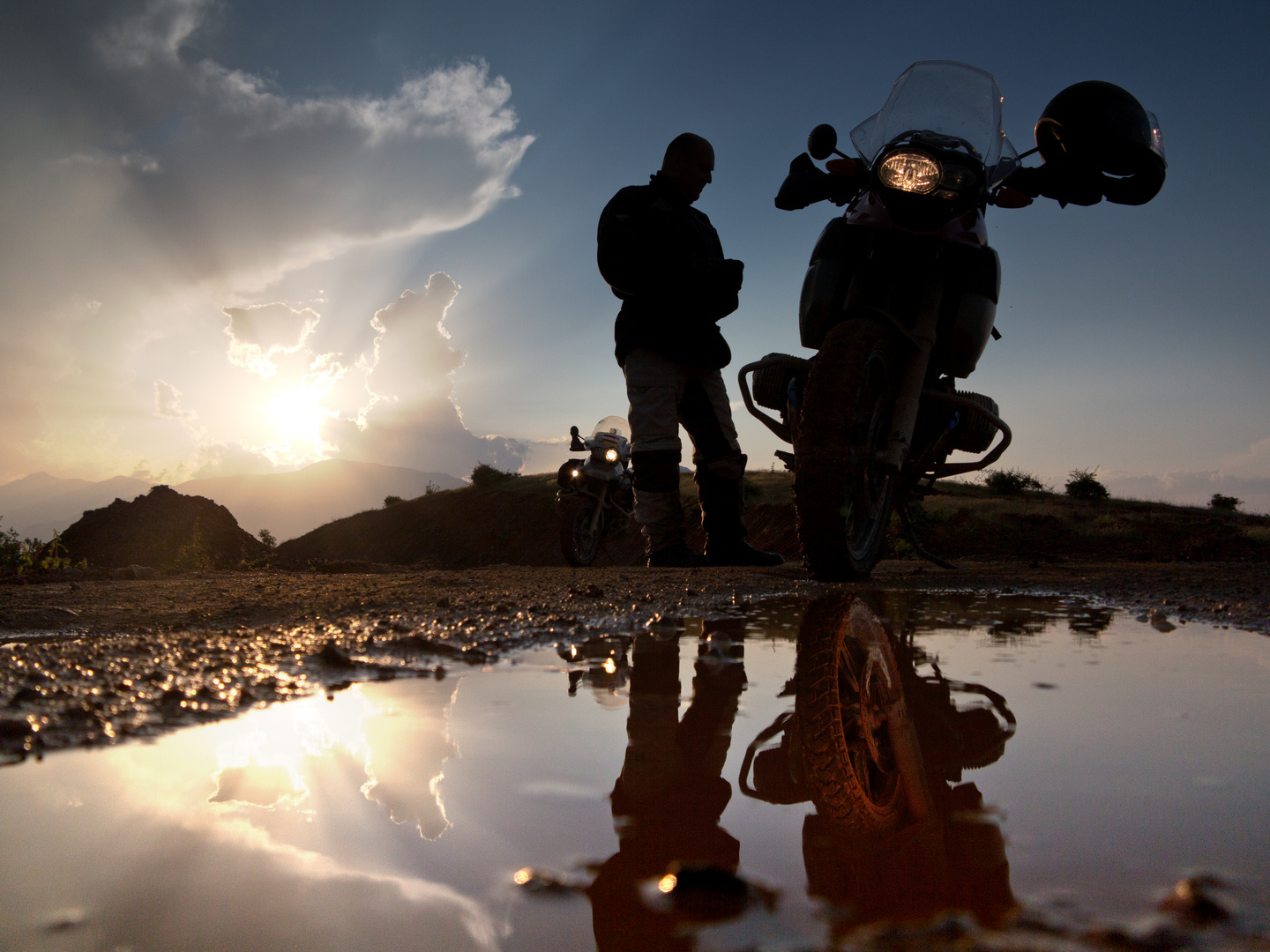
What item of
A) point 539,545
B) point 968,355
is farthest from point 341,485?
point 968,355

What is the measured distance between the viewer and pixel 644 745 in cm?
101

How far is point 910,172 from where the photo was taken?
2.86m

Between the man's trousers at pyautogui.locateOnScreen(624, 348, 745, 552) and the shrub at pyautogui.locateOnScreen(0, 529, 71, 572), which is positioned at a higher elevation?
the man's trousers at pyautogui.locateOnScreen(624, 348, 745, 552)

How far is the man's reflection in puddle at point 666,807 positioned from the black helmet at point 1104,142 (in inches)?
113

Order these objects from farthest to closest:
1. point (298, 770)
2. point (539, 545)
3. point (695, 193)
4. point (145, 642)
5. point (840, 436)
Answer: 1. point (539, 545)
2. point (695, 193)
3. point (840, 436)
4. point (145, 642)
5. point (298, 770)

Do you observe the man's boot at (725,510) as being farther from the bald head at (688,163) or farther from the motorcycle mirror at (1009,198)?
the motorcycle mirror at (1009,198)

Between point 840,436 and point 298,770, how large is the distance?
219 centimetres

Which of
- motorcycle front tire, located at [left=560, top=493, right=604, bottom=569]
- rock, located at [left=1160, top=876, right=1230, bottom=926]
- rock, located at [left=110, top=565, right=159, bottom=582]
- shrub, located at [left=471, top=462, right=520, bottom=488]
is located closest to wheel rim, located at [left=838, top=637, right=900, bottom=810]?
rock, located at [left=1160, top=876, right=1230, bottom=926]

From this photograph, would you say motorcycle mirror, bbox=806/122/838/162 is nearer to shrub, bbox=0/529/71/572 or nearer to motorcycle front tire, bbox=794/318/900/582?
motorcycle front tire, bbox=794/318/900/582

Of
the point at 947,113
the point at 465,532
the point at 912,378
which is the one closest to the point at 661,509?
the point at 912,378

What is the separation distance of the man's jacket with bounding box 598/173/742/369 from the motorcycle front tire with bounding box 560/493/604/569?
2.86 metres

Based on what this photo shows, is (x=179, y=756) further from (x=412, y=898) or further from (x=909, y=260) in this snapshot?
(x=909, y=260)

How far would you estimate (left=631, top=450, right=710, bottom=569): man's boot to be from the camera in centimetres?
429

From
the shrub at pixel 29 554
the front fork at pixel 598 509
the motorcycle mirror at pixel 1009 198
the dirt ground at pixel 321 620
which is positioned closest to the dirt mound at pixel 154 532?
the shrub at pixel 29 554
